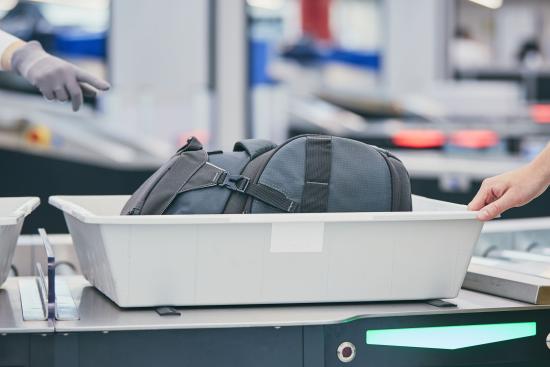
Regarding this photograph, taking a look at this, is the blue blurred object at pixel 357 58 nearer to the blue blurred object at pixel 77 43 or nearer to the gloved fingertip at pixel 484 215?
the blue blurred object at pixel 77 43

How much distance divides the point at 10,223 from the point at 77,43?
6200 mm

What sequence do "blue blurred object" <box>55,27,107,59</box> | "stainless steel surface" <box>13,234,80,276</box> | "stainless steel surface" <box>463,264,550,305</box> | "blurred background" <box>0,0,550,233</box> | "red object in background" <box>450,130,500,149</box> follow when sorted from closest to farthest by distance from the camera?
"stainless steel surface" <box>463,264,550,305</box>, "stainless steel surface" <box>13,234,80,276</box>, "blurred background" <box>0,0,550,233</box>, "blue blurred object" <box>55,27,107,59</box>, "red object in background" <box>450,130,500,149</box>

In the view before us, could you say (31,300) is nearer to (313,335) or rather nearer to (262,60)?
(313,335)

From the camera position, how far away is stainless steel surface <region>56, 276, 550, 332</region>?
136 cm

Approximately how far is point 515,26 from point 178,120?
8.13 m

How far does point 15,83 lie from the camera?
6504mm

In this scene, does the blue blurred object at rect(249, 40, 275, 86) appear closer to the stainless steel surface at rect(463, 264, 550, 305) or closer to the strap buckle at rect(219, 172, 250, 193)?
the stainless steel surface at rect(463, 264, 550, 305)

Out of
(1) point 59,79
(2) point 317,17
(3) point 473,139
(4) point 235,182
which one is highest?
(2) point 317,17

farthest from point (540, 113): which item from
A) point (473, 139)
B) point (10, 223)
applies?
point (10, 223)

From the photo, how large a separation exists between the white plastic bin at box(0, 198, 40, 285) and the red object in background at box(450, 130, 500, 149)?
19.6 ft

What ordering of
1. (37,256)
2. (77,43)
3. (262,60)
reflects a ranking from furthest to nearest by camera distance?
(262,60)
(77,43)
(37,256)

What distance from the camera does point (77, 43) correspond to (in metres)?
7.40

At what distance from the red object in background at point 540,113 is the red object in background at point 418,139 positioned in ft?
6.46

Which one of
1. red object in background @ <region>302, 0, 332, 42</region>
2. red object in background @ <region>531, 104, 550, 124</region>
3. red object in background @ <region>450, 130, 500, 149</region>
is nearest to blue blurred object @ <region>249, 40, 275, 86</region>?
red object in background @ <region>450, 130, 500, 149</region>
